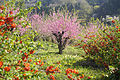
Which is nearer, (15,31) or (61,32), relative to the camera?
(15,31)

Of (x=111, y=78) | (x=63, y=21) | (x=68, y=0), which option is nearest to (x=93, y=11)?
(x=68, y=0)

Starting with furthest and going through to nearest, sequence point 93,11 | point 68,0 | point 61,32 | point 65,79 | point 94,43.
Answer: point 68,0
point 93,11
point 61,32
point 94,43
point 65,79

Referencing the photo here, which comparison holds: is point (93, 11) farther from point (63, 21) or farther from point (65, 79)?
point (65, 79)

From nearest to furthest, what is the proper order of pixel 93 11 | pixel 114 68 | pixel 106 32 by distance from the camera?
1. pixel 114 68
2. pixel 106 32
3. pixel 93 11

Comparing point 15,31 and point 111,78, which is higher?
point 15,31

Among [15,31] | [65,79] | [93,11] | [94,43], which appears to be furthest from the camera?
[93,11]

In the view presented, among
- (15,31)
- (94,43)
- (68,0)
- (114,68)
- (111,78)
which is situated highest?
(68,0)

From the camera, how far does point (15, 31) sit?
283 cm

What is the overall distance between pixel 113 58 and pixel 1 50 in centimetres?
498

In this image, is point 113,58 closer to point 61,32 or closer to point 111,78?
point 111,78

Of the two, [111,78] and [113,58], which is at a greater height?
[113,58]

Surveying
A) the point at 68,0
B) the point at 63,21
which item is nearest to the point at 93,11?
the point at 68,0

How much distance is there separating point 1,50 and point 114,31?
17.1 ft

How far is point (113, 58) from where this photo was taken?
19.8 ft
